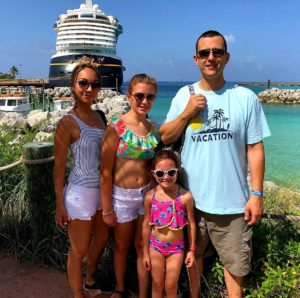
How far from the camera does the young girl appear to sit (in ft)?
7.97

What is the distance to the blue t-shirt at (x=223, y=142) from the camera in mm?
2289

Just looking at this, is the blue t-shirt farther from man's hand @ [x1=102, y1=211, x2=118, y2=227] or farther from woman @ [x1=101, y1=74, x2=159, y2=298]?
man's hand @ [x1=102, y1=211, x2=118, y2=227]

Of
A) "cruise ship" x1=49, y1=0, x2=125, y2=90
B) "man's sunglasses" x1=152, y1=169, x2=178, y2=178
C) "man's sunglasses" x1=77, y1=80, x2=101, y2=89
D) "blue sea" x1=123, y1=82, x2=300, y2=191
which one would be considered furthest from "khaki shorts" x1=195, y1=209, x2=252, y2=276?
"cruise ship" x1=49, y1=0, x2=125, y2=90

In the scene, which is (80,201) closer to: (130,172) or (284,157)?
(130,172)

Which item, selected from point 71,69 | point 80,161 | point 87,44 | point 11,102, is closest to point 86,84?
Result: point 80,161

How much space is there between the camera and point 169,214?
2453mm

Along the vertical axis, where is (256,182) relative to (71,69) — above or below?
below

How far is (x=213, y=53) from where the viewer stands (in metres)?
2.25

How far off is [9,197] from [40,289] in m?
1.14

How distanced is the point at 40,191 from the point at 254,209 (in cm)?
203

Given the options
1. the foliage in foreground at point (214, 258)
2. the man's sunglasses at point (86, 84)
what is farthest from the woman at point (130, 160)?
the foliage in foreground at point (214, 258)

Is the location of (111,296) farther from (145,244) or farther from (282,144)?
(282,144)

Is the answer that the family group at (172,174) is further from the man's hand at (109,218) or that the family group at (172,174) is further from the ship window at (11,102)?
the ship window at (11,102)

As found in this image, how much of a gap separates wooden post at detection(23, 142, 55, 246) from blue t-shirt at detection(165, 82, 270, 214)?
1540 mm
